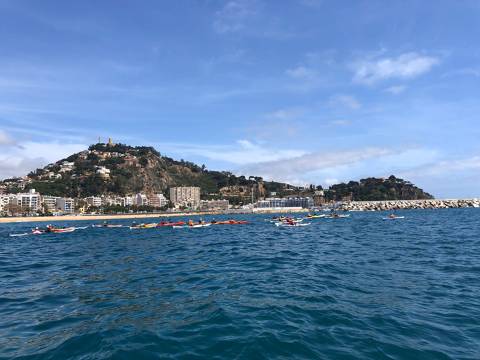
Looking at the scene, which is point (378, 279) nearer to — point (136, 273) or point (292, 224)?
point (136, 273)

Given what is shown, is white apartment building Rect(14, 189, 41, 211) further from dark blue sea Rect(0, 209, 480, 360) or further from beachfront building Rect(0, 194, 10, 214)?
dark blue sea Rect(0, 209, 480, 360)

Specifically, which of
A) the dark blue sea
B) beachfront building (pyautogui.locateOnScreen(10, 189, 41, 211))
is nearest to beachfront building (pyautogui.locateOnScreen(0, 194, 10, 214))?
beachfront building (pyautogui.locateOnScreen(10, 189, 41, 211))

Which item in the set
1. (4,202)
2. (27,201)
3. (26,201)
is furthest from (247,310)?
(4,202)

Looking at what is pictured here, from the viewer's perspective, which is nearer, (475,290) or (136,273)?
(475,290)

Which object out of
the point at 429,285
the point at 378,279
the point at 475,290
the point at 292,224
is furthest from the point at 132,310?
the point at 292,224

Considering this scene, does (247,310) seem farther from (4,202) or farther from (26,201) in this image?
(4,202)

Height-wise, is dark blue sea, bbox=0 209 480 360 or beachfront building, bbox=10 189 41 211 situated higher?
beachfront building, bbox=10 189 41 211

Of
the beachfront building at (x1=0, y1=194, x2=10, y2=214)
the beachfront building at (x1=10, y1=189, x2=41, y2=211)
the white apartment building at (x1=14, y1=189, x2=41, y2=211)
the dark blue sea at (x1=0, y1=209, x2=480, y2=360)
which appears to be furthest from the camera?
the white apartment building at (x1=14, y1=189, x2=41, y2=211)

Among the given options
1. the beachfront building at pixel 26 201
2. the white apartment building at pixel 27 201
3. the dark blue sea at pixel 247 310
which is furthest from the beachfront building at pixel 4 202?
the dark blue sea at pixel 247 310

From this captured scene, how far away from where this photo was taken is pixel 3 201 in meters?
189

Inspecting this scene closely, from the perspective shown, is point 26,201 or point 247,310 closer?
point 247,310

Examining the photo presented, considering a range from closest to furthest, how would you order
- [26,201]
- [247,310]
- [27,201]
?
[247,310]
[26,201]
[27,201]

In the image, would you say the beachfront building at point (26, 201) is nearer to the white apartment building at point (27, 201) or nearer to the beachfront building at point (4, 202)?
the white apartment building at point (27, 201)

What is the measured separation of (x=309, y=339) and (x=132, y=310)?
6537mm
